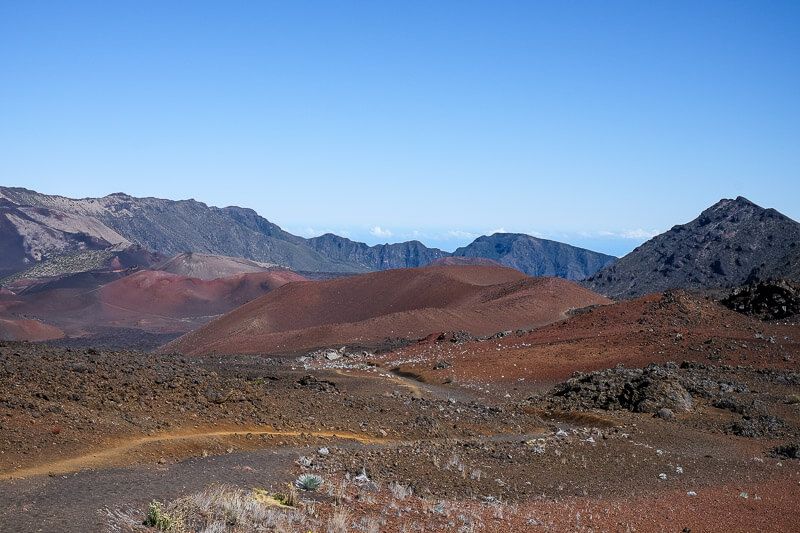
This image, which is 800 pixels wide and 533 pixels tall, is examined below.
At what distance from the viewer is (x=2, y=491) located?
9398mm

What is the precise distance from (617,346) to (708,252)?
237ft

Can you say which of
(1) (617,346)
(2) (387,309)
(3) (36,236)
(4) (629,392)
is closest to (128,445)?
(4) (629,392)

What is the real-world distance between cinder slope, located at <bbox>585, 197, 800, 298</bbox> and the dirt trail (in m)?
76.0

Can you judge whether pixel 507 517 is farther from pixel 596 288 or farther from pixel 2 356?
pixel 596 288

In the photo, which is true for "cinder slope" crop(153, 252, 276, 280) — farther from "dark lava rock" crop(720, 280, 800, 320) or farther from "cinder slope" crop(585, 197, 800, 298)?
"dark lava rock" crop(720, 280, 800, 320)

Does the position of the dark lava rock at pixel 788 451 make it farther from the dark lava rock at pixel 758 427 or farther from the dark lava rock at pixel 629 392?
the dark lava rock at pixel 629 392

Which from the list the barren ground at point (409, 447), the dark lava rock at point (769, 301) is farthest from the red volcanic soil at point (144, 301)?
the barren ground at point (409, 447)

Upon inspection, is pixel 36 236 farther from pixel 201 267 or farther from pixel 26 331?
pixel 26 331

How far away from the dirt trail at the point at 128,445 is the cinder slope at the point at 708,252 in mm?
76036

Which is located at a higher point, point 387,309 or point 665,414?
point 387,309

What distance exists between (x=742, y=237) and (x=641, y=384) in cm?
8118

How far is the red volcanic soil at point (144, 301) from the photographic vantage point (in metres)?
96.1

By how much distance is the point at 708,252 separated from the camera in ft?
326

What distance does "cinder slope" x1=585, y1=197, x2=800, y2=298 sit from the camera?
91.9 m
